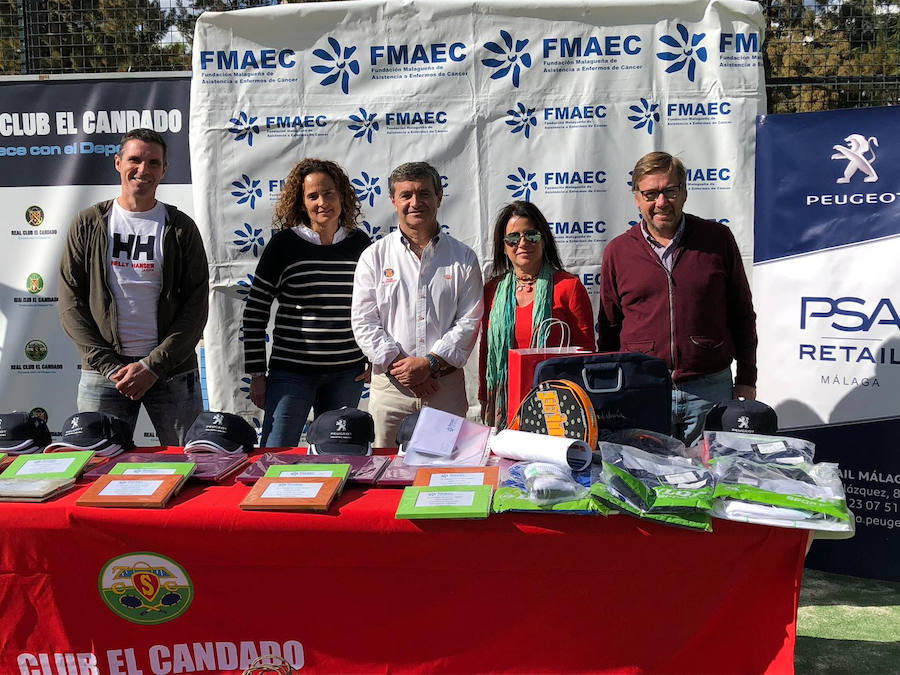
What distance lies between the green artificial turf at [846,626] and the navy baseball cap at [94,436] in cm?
197

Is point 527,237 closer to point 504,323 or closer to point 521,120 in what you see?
point 504,323

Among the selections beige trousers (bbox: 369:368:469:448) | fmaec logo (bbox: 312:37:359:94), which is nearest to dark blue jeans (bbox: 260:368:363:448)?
beige trousers (bbox: 369:368:469:448)

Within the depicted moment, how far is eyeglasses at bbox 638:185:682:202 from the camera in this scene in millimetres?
2607

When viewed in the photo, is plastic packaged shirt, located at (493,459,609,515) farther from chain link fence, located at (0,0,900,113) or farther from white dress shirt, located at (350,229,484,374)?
chain link fence, located at (0,0,900,113)

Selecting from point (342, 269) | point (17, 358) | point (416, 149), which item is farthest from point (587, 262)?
point (17, 358)

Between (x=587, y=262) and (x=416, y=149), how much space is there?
96cm

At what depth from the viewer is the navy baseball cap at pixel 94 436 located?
2078 mm

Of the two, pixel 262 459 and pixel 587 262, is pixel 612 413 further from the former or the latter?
pixel 587 262

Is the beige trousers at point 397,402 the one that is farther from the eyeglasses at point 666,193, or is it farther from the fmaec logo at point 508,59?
the fmaec logo at point 508,59

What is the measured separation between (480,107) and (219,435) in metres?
2.19

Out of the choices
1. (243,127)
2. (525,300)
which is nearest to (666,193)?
(525,300)

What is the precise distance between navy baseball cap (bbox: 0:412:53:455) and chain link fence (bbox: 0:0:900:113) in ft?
10.6

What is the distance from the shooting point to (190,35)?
5008mm

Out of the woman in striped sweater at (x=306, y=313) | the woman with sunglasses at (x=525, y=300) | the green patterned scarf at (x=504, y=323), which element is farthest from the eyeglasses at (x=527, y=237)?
the woman in striped sweater at (x=306, y=313)
